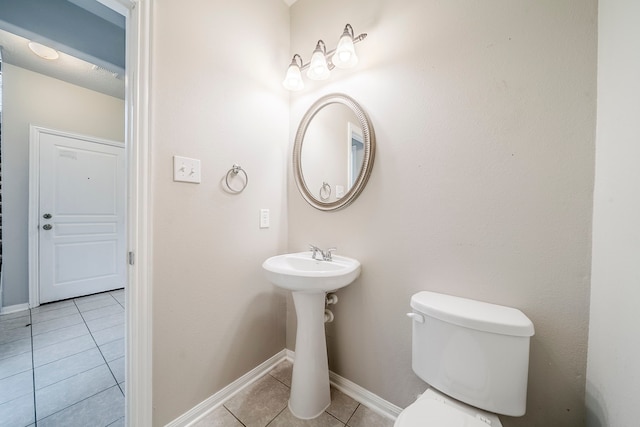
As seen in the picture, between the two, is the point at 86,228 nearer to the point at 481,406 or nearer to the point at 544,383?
the point at 481,406

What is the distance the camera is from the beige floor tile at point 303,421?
3.66 ft

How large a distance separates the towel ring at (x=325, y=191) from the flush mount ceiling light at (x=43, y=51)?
2.78m

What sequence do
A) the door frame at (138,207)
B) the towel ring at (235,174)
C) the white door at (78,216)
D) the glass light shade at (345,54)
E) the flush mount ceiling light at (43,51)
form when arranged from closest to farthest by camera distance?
the door frame at (138,207)
the glass light shade at (345,54)
the towel ring at (235,174)
the flush mount ceiling light at (43,51)
the white door at (78,216)

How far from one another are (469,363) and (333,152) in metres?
1.17

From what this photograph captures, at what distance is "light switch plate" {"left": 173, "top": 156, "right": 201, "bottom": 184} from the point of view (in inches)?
41.6

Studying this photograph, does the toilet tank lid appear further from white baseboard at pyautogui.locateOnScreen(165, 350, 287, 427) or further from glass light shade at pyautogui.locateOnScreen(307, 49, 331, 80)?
glass light shade at pyautogui.locateOnScreen(307, 49, 331, 80)

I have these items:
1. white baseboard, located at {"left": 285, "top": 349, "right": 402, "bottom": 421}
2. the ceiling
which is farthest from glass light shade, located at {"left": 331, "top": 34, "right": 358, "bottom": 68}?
white baseboard, located at {"left": 285, "top": 349, "right": 402, "bottom": 421}

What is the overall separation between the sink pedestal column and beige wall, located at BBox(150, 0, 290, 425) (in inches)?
15.8

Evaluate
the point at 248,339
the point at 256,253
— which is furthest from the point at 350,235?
the point at 248,339

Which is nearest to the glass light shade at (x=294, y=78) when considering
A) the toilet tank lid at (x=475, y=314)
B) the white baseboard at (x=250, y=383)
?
the toilet tank lid at (x=475, y=314)

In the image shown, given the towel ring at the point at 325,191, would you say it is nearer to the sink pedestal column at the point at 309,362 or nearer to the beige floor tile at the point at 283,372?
the sink pedestal column at the point at 309,362

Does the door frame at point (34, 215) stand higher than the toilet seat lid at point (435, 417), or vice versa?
the door frame at point (34, 215)

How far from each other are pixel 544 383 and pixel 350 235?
959mm

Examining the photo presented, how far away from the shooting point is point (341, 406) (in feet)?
4.06
